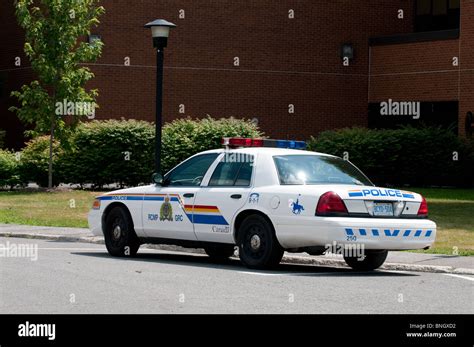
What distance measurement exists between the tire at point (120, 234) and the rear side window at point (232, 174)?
1623 mm

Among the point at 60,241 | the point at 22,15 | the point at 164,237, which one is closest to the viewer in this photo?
the point at 164,237

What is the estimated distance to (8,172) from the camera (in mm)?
32969

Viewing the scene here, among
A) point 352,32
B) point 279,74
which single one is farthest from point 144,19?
point 352,32

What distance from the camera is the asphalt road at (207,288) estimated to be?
10.6 m

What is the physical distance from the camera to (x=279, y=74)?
131 feet

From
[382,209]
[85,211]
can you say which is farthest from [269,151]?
[85,211]

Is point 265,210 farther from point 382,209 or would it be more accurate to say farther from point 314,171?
point 382,209

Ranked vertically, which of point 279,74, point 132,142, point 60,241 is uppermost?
point 279,74

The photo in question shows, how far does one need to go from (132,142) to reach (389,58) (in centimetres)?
1109

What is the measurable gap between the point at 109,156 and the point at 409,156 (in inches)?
358

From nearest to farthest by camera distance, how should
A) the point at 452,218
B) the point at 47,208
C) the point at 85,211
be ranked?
the point at 452,218 < the point at 85,211 < the point at 47,208

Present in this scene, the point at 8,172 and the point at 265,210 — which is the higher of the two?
the point at 8,172

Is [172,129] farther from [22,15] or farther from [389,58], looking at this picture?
[389,58]

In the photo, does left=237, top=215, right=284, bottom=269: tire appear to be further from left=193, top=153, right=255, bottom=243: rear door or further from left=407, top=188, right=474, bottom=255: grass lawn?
left=407, top=188, right=474, bottom=255: grass lawn
